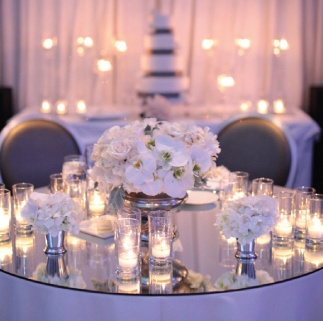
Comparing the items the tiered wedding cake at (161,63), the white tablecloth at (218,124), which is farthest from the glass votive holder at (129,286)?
the tiered wedding cake at (161,63)

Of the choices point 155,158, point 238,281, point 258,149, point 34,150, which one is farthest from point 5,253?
point 258,149

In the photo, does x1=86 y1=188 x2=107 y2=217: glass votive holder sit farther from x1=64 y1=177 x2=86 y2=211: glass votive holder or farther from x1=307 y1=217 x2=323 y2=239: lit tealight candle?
x1=307 y1=217 x2=323 y2=239: lit tealight candle

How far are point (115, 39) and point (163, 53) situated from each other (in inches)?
25.4

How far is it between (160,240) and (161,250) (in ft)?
0.08

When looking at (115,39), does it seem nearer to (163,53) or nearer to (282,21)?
(163,53)

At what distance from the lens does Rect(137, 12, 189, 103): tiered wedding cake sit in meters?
4.01

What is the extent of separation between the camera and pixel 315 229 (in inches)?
72.4

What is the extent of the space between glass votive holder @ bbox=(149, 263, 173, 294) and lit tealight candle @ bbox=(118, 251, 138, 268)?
50mm

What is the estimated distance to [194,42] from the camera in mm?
4602

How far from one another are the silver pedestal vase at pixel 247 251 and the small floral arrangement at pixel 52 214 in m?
0.44

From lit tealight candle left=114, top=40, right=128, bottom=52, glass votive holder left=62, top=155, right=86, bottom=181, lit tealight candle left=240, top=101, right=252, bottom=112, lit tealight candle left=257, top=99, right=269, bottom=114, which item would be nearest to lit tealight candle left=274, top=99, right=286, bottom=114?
lit tealight candle left=257, top=99, right=269, bottom=114

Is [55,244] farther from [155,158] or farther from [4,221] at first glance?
[155,158]

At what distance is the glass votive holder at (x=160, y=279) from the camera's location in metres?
1.53

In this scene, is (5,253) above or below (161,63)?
below
